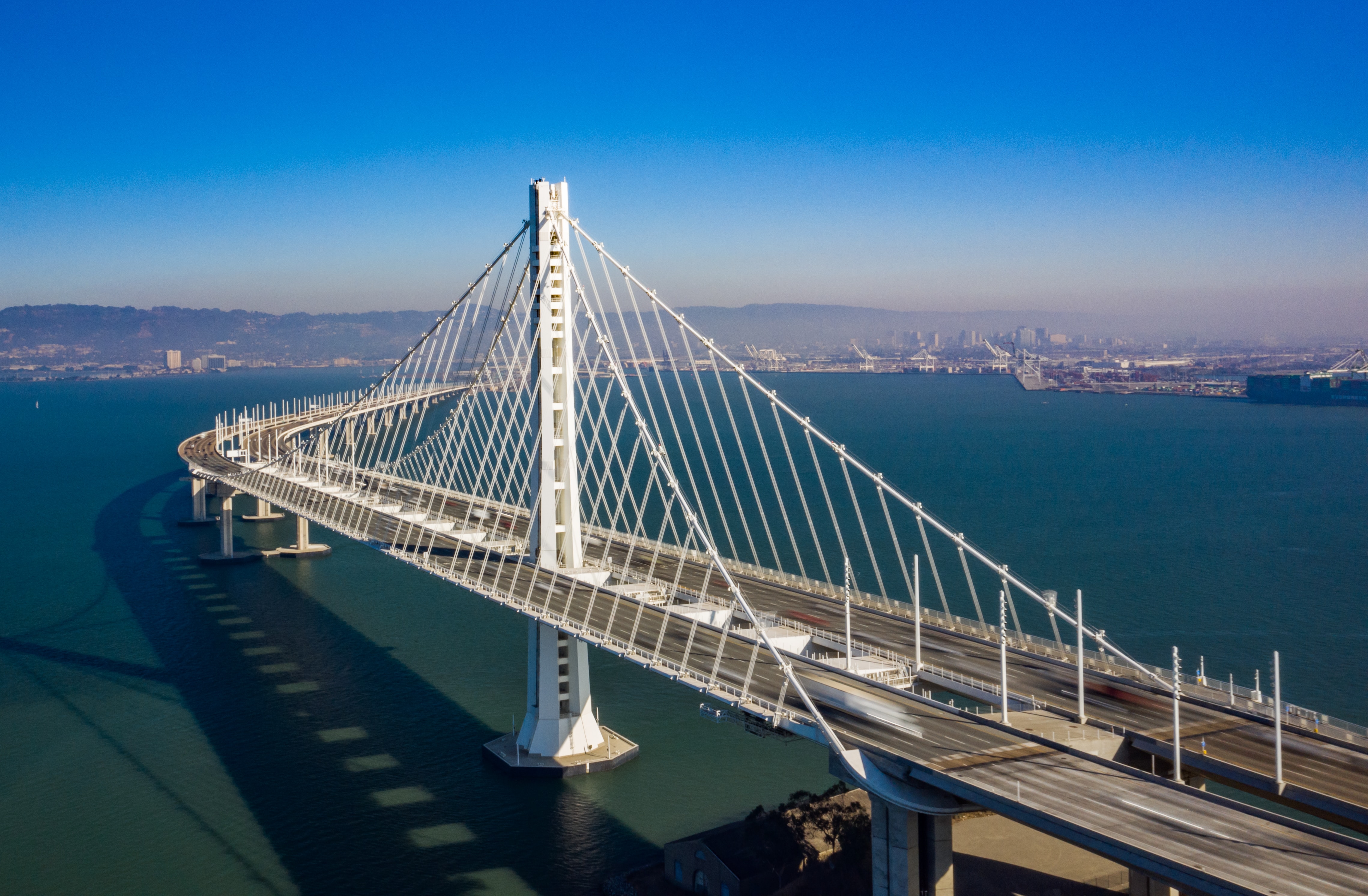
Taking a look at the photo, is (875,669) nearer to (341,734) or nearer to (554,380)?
(554,380)

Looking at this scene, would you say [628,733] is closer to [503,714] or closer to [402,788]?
[503,714]

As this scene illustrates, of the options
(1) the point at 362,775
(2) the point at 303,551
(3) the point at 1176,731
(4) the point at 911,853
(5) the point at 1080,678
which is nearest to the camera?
(4) the point at 911,853

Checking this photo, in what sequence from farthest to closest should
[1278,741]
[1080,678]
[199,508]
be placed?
[199,508] → [1080,678] → [1278,741]

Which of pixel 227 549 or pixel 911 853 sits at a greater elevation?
pixel 911 853

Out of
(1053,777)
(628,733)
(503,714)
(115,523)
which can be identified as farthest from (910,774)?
(115,523)

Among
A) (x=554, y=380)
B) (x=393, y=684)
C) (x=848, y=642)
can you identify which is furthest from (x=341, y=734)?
(x=848, y=642)

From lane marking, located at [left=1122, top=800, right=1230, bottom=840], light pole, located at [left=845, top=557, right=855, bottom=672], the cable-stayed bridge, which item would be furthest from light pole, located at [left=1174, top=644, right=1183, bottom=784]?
light pole, located at [left=845, top=557, right=855, bottom=672]
